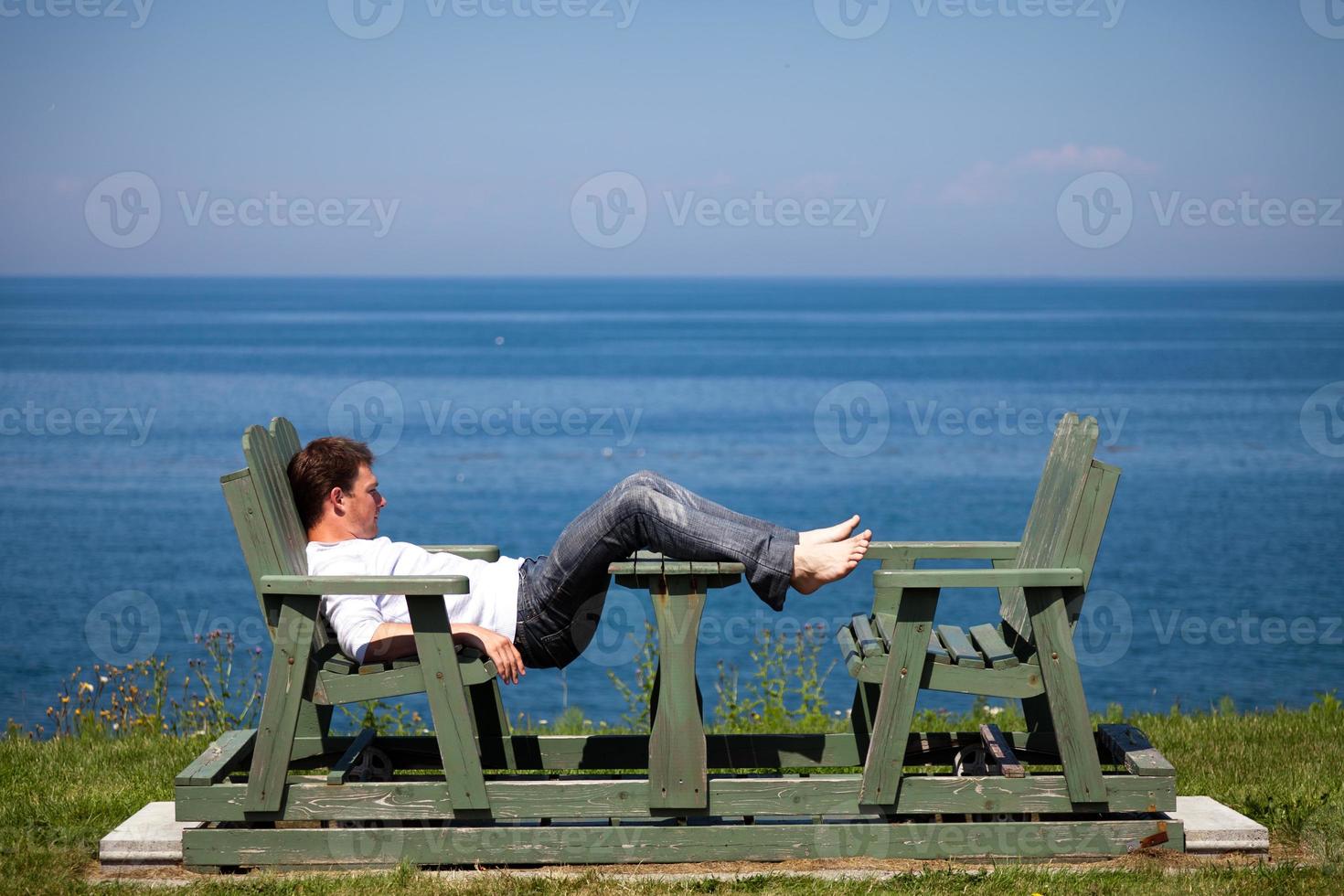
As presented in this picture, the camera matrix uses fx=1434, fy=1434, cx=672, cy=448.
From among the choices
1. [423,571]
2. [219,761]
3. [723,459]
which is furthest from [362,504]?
[723,459]

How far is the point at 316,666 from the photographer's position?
4703 millimetres

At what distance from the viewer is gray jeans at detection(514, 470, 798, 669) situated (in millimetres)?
4719

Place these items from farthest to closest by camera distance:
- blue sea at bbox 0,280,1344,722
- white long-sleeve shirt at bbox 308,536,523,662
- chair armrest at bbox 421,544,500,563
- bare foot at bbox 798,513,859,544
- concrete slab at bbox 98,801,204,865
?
1. blue sea at bbox 0,280,1344,722
2. chair armrest at bbox 421,544,500,563
3. white long-sleeve shirt at bbox 308,536,523,662
4. bare foot at bbox 798,513,859,544
5. concrete slab at bbox 98,801,204,865

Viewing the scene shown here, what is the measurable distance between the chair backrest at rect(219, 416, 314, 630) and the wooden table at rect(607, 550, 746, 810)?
3.64 feet

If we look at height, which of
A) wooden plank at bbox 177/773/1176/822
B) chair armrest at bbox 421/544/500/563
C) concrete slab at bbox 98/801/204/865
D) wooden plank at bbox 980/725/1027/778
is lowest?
concrete slab at bbox 98/801/204/865

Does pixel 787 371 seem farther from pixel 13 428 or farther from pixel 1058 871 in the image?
pixel 1058 871

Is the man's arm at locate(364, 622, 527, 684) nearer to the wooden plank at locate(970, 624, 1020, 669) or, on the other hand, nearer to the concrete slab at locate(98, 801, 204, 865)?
the concrete slab at locate(98, 801, 204, 865)

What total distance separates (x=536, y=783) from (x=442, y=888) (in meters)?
0.44

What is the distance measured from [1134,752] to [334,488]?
9.75ft

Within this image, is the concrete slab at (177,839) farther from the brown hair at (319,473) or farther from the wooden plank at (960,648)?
the brown hair at (319,473)

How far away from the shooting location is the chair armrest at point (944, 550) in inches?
213

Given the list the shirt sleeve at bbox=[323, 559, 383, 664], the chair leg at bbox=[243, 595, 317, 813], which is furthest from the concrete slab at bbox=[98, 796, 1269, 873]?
the shirt sleeve at bbox=[323, 559, 383, 664]

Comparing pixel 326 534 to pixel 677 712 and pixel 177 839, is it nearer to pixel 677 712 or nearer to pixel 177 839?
pixel 177 839

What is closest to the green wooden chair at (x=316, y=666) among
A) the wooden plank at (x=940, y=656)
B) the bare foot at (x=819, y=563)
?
the bare foot at (x=819, y=563)
